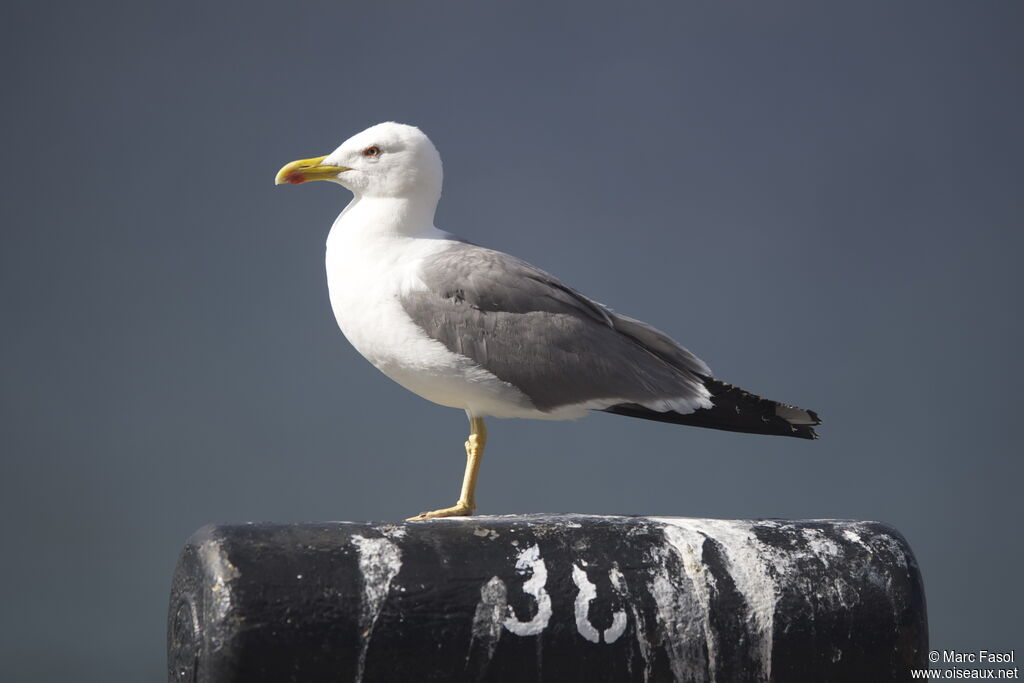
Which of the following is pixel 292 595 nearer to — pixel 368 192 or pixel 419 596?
pixel 419 596

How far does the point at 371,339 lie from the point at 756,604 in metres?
1.57

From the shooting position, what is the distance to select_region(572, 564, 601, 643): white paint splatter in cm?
287

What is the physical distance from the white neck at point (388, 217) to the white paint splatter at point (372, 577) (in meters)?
1.50

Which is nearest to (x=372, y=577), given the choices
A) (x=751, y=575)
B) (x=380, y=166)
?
(x=751, y=575)

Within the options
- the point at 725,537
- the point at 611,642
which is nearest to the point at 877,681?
the point at 725,537

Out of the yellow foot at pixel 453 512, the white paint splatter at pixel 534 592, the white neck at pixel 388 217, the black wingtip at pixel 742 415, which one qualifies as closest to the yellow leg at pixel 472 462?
the yellow foot at pixel 453 512

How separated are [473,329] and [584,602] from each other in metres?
1.20

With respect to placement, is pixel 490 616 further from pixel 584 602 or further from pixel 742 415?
pixel 742 415

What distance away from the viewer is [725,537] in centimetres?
317

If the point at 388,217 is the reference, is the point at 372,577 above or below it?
below

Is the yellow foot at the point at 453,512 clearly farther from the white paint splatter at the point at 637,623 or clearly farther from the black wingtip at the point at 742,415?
the white paint splatter at the point at 637,623

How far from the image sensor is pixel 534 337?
3.86 meters

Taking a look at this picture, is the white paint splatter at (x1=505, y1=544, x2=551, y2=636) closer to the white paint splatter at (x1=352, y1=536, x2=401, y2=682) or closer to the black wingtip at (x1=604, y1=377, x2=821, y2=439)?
the white paint splatter at (x1=352, y1=536, x2=401, y2=682)

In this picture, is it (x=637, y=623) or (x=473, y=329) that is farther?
(x=473, y=329)
